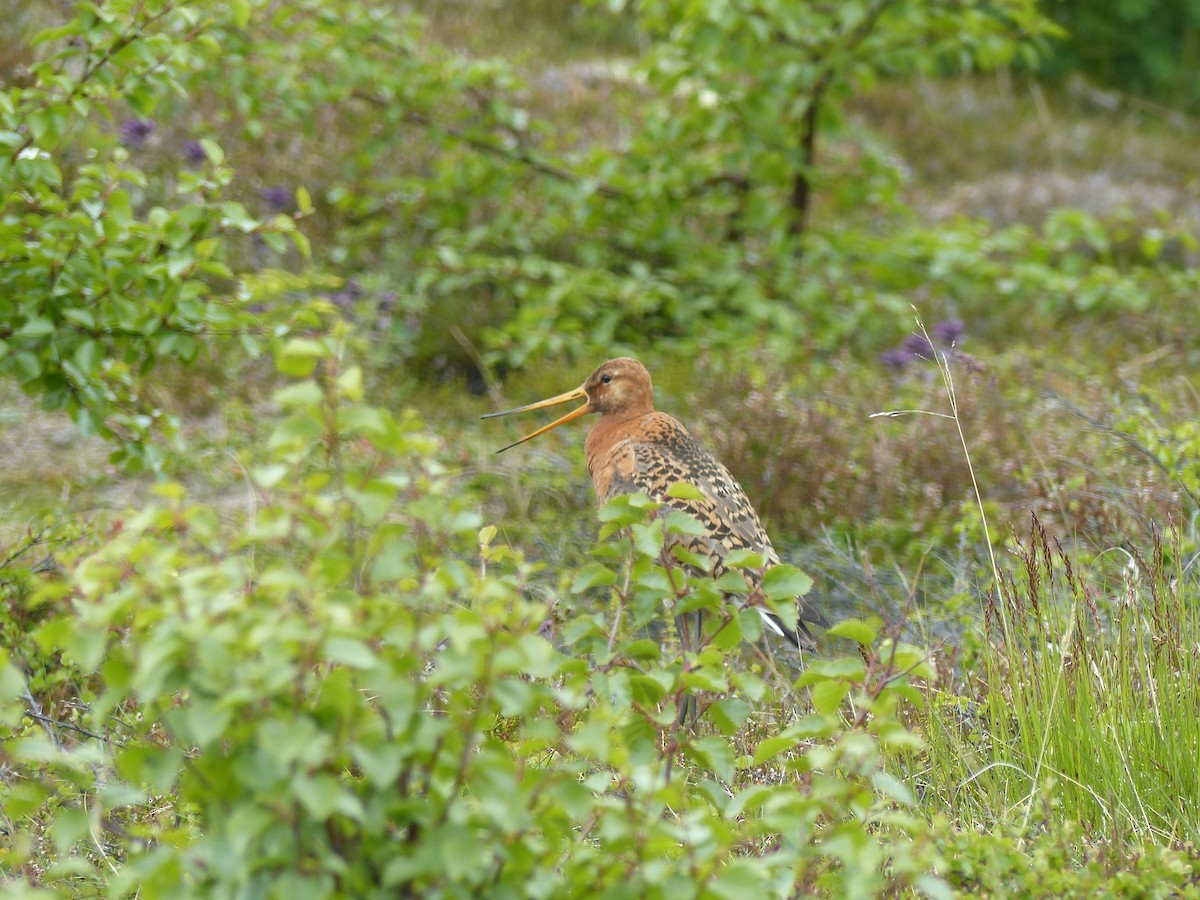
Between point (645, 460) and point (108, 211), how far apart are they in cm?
184

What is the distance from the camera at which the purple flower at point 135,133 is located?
255 inches

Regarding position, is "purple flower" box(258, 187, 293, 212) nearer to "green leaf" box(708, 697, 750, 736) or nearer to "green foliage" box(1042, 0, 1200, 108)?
"green leaf" box(708, 697, 750, 736)

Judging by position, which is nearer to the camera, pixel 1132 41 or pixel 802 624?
pixel 802 624

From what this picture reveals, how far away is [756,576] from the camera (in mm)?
3955

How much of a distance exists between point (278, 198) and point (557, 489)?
2939 millimetres

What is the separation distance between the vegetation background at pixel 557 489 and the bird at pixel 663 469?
30cm

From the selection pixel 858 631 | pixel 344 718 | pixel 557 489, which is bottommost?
pixel 557 489

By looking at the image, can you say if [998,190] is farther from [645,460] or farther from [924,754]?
[924,754]

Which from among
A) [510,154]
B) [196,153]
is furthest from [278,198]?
[510,154]

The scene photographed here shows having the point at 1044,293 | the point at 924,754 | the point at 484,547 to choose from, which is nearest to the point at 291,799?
the point at 484,547

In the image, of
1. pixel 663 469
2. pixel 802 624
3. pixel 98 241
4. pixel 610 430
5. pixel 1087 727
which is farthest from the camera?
pixel 610 430

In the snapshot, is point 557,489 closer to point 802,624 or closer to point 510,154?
point 802,624

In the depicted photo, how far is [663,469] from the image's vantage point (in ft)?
13.7

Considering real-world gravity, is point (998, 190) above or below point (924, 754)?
below
